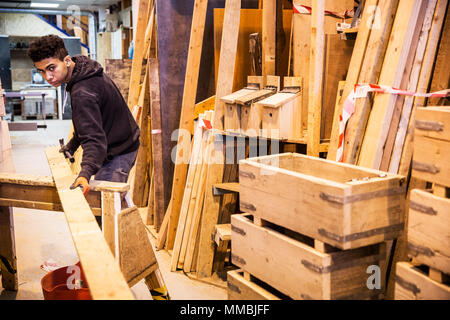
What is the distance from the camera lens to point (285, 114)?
11.6 ft

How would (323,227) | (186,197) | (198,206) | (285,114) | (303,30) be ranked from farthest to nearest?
(186,197) < (198,206) < (303,30) < (285,114) < (323,227)

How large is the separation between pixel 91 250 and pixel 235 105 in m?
2.12

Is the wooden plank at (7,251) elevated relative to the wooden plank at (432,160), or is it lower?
lower

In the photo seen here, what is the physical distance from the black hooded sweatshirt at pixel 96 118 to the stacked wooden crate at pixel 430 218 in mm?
1933

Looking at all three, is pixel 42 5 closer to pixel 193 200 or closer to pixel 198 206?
pixel 193 200

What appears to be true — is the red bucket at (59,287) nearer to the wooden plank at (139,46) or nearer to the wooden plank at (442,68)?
the wooden plank at (442,68)

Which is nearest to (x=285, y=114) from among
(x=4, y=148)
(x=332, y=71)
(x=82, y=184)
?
(x=332, y=71)

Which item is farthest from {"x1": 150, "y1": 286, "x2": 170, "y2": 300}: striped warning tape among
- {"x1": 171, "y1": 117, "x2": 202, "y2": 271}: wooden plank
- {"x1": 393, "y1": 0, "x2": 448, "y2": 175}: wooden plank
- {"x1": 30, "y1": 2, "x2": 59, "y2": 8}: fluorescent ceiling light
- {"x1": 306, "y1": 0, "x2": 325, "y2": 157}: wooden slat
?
{"x1": 30, "y1": 2, "x2": 59, "y2": 8}: fluorescent ceiling light

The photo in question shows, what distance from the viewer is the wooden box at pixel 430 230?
84.4 inches

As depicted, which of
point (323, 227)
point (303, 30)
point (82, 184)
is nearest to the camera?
point (323, 227)

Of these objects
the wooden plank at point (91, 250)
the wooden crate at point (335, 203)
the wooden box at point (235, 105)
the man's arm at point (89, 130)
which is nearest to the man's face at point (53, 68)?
the man's arm at point (89, 130)

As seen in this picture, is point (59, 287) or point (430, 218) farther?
point (59, 287)
